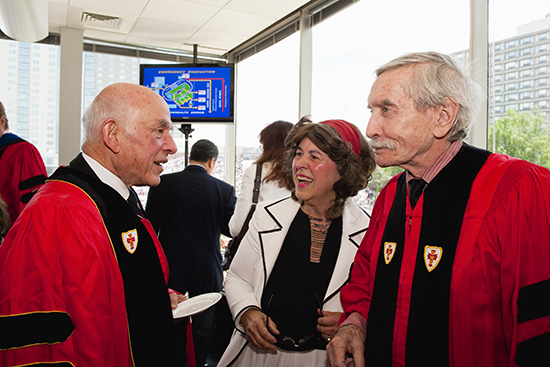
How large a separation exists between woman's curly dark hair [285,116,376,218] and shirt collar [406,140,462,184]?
0.55 m

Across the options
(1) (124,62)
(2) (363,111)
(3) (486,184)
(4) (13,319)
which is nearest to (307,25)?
(2) (363,111)

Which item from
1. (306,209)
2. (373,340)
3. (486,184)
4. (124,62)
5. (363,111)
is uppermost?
(124,62)

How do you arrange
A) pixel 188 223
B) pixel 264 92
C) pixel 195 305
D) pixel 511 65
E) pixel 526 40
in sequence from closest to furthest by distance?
pixel 195 305 < pixel 526 40 < pixel 511 65 < pixel 188 223 < pixel 264 92

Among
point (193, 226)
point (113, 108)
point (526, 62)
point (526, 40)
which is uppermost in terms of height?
point (526, 40)

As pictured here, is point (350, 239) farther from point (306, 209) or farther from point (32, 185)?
point (32, 185)

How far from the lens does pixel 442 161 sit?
1.20 meters

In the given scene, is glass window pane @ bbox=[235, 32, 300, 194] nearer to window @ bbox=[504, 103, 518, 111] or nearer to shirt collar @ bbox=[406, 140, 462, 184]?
window @ bbox=[504, 103, 518, 111]

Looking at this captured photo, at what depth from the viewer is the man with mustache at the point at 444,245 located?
95 cm

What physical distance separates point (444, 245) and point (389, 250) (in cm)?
19

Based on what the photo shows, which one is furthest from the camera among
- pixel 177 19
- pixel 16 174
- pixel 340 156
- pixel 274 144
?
pixel 177 19

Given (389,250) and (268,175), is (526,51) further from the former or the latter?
(389,250)

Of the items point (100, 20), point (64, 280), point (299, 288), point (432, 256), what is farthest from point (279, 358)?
point (100, 20)

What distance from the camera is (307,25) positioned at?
4348 millimetres

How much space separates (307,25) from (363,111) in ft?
4.66
